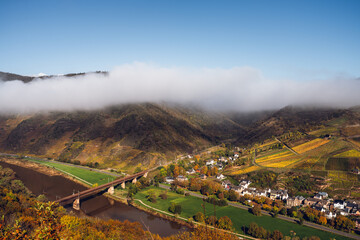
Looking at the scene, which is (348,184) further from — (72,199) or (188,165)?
(72,199)

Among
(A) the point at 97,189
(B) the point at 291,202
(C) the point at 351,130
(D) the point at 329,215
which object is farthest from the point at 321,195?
(A) the point at 97,189

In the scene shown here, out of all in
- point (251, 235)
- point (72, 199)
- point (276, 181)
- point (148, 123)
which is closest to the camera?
point (251, 235)

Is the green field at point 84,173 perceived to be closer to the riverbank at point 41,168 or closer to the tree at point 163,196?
the riverbank at point 41,168

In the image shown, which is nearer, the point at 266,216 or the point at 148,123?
the point at 266,216

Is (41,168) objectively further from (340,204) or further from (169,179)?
(340,204)

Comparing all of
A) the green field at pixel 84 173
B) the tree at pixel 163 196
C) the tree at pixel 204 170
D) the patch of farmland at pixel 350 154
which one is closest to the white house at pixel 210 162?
the tree at pixel 204 170

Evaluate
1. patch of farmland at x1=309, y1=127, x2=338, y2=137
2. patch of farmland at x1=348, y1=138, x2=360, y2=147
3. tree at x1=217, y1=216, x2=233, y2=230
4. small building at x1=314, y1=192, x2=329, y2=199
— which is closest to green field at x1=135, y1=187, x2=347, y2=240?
tree at x1=217, y1=216, x2=233, y2=230

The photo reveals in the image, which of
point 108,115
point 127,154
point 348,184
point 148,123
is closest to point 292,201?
point 348,184
